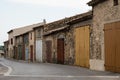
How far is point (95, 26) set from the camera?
74.1ft

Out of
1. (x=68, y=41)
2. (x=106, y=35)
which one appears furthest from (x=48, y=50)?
(x=106, y=35)

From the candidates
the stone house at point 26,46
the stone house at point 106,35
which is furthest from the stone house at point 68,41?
the stone house at point 26,46

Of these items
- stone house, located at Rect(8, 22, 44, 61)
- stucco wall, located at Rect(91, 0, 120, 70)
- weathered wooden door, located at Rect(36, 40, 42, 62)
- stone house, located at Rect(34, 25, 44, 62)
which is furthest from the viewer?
stone house, located at Rect(8, 22, 44, 61)

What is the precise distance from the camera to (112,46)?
65.3 ft

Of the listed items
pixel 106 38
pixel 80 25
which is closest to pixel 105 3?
pixel 106 38

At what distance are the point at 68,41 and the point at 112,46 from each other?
9598 millimetres

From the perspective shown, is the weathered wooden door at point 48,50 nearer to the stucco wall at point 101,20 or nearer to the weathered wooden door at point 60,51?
the weathered wooden door at point 60,51

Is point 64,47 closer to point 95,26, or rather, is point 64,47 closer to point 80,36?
point 80,36

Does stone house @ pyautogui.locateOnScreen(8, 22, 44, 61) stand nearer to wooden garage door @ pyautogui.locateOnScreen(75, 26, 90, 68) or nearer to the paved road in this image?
wooden garage door @ pyautogui.locateOnScreen(75, 26, 90, 68)

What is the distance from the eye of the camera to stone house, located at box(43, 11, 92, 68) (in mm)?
24781

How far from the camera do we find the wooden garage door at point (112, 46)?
758 inches

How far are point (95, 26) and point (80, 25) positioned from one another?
3591mm

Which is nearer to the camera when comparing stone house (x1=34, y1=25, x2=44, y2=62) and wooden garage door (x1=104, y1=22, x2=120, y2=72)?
wooden garage door (x1=104, y1=22, x2=120, y2=72)

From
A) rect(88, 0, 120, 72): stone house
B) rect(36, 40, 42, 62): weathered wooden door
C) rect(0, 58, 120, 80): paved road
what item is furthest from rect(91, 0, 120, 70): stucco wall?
rect(36, 40, 42, 62): weathered wooden door
